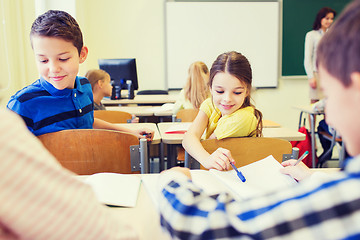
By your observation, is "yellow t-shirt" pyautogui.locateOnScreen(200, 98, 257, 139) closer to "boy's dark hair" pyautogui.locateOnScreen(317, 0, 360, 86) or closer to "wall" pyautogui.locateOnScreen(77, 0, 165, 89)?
"boy's dark hair" pyautogui.locateOnScreen(317, 0, 360, 86)

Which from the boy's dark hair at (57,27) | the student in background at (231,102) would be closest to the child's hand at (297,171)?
the student in background at (231,102)

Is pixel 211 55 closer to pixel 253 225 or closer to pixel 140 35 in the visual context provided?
pixel 140 35

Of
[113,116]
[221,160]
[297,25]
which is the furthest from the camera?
[297,25]

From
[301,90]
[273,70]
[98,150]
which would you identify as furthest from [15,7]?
[301,90]

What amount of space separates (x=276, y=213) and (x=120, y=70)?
3691 mm

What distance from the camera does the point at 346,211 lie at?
429 mm

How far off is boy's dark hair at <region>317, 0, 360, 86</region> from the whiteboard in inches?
196

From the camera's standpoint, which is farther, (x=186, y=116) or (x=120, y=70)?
(x=120, y=70)

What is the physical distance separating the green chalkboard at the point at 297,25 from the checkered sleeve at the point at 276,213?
17.3 feet

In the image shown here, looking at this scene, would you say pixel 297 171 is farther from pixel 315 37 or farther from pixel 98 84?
pixel 315 37

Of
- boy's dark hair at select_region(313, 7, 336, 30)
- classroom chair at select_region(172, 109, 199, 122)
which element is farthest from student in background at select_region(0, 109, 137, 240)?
boy's dark hair at select_region(313, 7, 336, 30)

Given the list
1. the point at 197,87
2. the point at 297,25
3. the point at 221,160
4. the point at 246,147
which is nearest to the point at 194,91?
the point at 197,87

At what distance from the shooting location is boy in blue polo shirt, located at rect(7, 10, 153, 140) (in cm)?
144

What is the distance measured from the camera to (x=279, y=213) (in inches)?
18.9
